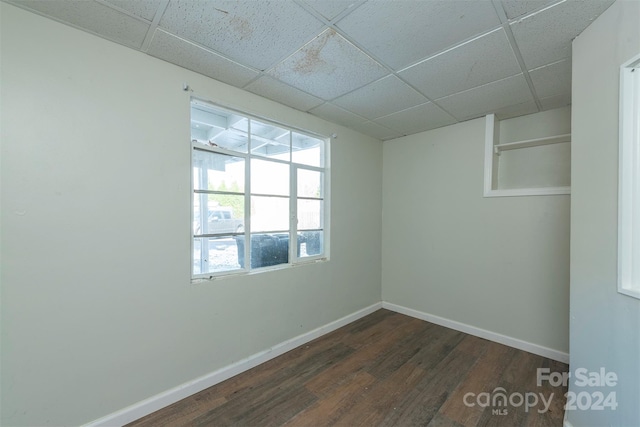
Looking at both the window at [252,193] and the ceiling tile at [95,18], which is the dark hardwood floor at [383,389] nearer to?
the window at [252,193]

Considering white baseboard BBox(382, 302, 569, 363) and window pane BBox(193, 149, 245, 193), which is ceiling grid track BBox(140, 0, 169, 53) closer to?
window pane BBox(193, 149, 245, 193)

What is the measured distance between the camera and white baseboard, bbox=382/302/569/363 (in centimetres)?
258

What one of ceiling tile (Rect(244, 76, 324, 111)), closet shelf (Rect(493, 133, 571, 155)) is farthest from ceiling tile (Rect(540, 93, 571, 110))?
ceiling tile (Rect(244, 76, 324, 111))

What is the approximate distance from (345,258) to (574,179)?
7.69ft

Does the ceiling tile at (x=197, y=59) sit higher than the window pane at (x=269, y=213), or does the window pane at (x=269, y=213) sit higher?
the ceiling tile at (x=197, y=59)

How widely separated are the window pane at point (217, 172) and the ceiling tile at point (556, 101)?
311cm

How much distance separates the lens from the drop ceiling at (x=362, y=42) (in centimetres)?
145

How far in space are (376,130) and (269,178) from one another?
1747mm

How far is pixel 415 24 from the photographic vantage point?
1.57 metres

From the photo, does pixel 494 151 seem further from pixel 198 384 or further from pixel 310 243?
pixel 198 384

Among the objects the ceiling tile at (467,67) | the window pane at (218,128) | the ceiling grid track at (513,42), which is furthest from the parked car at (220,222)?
the ceiling grid track at (513,42)

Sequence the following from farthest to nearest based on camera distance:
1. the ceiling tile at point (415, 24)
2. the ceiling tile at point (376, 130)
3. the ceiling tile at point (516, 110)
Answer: the ceiling tile at point (376, 130)
the ceiling tile at point (516, 110)
the ceiling tile at point (415, 24)

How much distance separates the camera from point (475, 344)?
9.40 feet

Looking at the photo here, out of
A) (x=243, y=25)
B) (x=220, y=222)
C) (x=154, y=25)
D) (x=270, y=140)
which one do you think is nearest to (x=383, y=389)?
(x=220, y=222)
